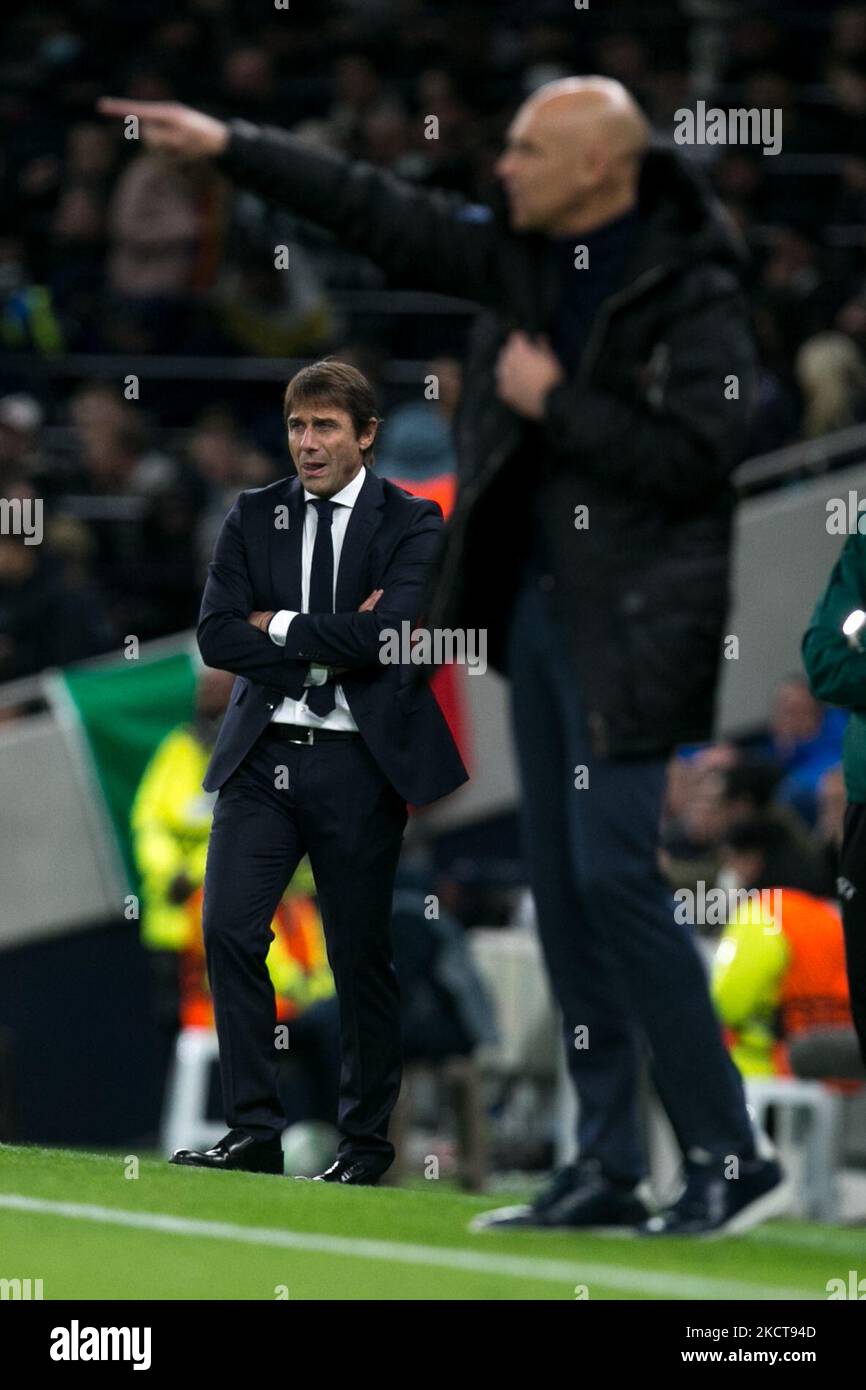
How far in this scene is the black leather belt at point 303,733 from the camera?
429 cm

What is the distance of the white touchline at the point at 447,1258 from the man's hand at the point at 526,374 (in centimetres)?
128

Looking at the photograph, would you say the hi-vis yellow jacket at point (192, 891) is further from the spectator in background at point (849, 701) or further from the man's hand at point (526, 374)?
the man's hand at point (526, 374)

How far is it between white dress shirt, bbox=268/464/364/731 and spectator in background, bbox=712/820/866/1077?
4910mm

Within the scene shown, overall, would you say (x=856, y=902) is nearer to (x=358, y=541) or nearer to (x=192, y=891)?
(x=358, y=541)

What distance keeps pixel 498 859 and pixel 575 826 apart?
9.18m

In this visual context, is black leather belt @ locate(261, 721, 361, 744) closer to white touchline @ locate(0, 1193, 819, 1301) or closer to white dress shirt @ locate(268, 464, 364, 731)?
white dress shirt @ locate(268, 464, 364, 731)

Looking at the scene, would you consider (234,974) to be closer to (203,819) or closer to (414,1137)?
(203,819)

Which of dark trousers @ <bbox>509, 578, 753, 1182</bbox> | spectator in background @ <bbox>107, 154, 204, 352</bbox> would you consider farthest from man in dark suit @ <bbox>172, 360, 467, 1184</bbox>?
spectator in background @ <bbox>107, 154, 204, 352</bbox>

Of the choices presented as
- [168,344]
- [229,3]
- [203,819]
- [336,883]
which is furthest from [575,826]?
[229,3]

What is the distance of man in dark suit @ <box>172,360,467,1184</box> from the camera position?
425cm

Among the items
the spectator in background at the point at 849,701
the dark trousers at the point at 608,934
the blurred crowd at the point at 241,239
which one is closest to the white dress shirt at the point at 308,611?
the dark trousers at the point at 608,934

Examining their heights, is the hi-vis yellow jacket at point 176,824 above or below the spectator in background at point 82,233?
below

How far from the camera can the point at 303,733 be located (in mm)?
4301

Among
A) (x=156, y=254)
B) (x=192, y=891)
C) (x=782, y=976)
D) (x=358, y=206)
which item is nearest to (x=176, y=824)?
(x=192, y=891)
